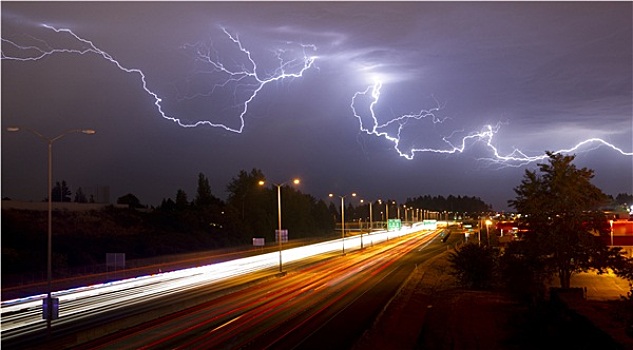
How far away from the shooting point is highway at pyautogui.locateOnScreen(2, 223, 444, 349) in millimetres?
22391

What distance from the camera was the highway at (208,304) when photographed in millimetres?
22391

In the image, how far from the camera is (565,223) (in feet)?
109

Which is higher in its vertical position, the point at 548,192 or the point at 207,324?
the point at 548,192

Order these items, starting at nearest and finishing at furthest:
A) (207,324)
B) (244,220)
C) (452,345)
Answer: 1. (452,345)
2. (207,324)
3. (244,220)

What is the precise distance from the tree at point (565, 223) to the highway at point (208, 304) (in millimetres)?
10447

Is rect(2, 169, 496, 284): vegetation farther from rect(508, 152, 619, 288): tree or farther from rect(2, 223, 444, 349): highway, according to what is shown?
rect(508, 152, 619, 288): tree

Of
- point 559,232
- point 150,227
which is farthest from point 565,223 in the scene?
point 150,227

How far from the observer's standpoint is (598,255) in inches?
1256

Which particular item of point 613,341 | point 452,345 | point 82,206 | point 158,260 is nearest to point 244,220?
point 82,206

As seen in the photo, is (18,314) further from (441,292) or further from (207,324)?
(441,292)

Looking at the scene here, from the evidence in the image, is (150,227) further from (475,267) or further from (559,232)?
(559,232)

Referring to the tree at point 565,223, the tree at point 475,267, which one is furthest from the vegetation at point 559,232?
the tree at point 475,267

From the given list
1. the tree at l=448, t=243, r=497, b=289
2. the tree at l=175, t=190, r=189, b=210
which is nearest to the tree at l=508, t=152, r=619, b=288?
the tree at l=448, t=243, r=497, b=289

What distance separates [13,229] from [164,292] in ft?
76.1
